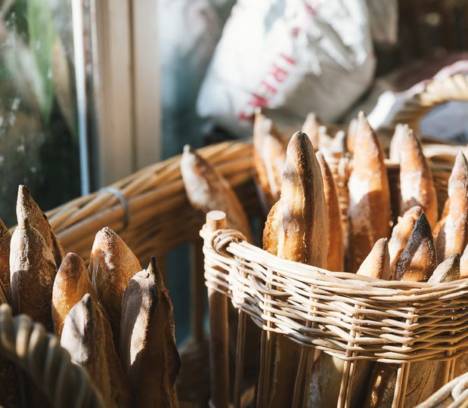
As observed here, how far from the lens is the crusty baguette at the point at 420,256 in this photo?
561 millimetres

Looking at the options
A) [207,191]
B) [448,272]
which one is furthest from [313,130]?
[448,272]

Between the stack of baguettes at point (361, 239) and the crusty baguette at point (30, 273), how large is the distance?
21 cm

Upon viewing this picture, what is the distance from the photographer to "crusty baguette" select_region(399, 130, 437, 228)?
74 cm

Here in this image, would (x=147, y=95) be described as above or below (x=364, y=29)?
below

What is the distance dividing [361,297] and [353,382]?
0.34ft

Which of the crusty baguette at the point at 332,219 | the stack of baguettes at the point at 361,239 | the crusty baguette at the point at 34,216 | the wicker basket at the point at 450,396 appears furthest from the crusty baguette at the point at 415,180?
the crusty baguette at the point at 34,216

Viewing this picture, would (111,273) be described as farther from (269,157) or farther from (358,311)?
(269,157)

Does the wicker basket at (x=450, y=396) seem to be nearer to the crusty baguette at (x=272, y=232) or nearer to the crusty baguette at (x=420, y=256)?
the crusty baguette at (x=420, y=256)

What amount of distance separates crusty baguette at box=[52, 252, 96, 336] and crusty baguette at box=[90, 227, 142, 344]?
50mm

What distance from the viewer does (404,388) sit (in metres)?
0.56

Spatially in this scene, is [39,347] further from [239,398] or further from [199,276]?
[199,276]

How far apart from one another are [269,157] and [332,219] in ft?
0.67

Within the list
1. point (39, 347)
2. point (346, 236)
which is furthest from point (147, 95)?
point (39, 347)

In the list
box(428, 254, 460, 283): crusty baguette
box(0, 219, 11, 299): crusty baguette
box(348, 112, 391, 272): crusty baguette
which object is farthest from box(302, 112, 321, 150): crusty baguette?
box(0, 219, 11, 299): crusty baguette
